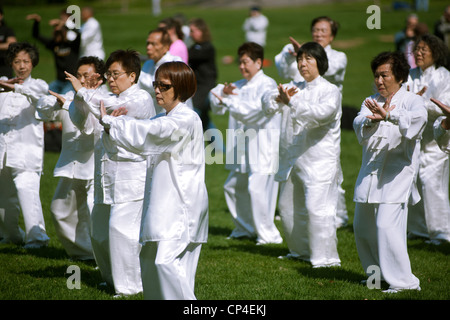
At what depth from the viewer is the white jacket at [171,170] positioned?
4910mm

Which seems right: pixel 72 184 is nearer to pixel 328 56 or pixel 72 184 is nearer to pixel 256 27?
pixel 328 56

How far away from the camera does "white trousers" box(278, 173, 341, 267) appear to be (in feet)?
A: 24.2

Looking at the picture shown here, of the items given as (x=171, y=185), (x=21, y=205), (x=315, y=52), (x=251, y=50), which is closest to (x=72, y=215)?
(x=21, y=205)

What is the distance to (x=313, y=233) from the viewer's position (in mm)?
7395

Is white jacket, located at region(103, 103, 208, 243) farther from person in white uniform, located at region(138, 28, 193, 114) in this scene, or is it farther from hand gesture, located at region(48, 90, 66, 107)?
person in white uniform, located at region(138, 28, 193, 114)

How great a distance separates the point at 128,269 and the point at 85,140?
1912 mm

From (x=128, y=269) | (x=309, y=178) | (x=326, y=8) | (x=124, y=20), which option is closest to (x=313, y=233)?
(x=309, y=178)

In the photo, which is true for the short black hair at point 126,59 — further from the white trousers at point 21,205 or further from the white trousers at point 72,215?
the white trousers at point 21,205

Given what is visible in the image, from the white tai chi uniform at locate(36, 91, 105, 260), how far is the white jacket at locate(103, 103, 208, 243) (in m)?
2.35

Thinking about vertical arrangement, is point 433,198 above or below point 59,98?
below

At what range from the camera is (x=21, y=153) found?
8.13 m

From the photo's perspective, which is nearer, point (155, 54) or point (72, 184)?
point (72, 184)

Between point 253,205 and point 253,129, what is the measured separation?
1071 millimetres

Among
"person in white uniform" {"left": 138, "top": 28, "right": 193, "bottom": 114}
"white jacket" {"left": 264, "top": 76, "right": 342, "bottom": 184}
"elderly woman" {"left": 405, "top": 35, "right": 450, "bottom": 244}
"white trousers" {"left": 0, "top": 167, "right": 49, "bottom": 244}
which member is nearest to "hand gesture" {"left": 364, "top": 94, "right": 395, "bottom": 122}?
"white jacket" {"left": 264, "top": 76, "right": 342, "bottom": 184}
